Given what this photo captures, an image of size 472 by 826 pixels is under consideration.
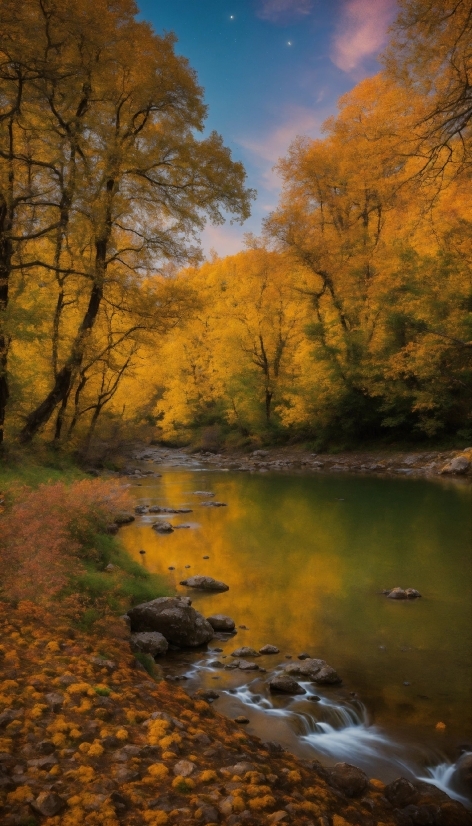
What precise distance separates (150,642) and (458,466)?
1825 cm

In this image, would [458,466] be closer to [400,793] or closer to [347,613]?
[347,613]

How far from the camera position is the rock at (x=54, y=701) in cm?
390

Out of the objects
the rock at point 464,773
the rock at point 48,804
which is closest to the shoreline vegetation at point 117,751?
the rock at point 48,804

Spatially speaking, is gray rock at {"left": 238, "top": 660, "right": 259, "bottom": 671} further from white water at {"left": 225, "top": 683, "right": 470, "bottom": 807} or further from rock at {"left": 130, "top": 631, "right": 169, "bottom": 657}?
rock at {"left": 130, "top": 631, "right": 169, "bottom": 657}

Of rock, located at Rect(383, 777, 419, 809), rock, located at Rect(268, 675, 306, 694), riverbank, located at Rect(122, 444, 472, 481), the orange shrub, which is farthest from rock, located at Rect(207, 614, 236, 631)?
riverbank, located at Rect(122, 444, 472, 481)

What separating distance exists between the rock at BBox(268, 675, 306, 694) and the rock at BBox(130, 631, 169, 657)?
1.54m

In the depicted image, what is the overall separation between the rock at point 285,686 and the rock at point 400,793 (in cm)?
181

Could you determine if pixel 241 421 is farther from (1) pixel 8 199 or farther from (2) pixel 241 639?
(2) pixel 241 639

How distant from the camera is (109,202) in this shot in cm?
1262

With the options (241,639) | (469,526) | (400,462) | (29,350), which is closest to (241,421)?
(400,462)

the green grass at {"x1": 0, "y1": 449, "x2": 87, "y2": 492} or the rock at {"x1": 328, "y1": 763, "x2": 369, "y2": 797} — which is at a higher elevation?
the green grass at {"x1": 0, "y1": 449, "x2": 87, "y2": 492}

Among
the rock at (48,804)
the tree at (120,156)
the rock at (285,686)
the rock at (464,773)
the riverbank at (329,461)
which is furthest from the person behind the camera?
the riverbank at (329,461)

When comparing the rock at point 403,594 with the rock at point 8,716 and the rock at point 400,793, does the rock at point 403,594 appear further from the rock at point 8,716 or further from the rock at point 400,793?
the rock at point 8,716

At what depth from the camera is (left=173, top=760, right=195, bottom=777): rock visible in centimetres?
334
